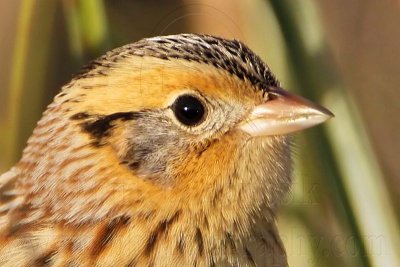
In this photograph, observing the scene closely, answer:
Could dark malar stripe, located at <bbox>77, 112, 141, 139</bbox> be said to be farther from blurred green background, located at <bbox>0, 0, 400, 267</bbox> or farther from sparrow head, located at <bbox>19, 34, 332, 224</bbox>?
blurred green background, located at <bbox>0, 0, 400, 267</bbox>

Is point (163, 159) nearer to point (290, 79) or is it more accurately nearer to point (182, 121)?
point (182, 121)

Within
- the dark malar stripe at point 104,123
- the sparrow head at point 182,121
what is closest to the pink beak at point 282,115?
the sparrow head at point 182,121

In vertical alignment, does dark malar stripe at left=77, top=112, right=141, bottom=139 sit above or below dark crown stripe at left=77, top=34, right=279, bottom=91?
below

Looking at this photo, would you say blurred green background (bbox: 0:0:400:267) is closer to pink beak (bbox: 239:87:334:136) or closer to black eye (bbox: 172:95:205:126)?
pink beak (bbox: 239:87:334:136)

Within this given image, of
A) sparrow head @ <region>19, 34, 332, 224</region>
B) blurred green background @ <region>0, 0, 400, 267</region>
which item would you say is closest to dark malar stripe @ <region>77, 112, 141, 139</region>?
sparrow head @ <region>19, 34, 332, 224</region>

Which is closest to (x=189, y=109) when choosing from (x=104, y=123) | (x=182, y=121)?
(x=182, y=121)

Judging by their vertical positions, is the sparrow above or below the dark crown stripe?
below
